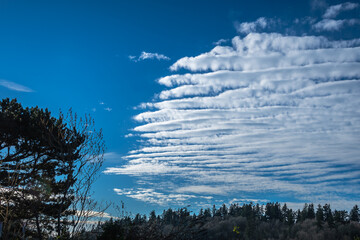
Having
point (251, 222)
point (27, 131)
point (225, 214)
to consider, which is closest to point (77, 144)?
point (27, 131)

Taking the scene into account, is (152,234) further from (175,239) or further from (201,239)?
(201,239)

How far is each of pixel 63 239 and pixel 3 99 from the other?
11270 millimetres

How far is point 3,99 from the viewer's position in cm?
1702

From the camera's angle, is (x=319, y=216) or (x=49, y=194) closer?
(x=49, y=194)

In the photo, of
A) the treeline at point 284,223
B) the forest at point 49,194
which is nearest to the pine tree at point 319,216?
the treeline at point 284,223

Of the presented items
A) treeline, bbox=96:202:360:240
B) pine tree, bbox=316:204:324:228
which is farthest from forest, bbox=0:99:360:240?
pine tree, bbox=316:204:324:228

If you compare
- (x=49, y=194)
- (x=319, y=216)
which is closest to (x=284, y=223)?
(x=319, y=216)

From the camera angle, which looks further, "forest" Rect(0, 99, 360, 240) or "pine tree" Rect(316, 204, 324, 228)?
"pine tree" Rect(316, 204, 324, 228)

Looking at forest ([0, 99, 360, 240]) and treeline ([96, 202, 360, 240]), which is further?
treeline ([96, 202, 360, 240])

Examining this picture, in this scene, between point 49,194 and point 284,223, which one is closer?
point 49,194

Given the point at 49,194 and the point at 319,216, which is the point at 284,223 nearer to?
the point at 319,216

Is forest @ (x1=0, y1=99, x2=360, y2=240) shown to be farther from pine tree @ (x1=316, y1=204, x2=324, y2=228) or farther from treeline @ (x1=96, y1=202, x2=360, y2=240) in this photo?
pine tree @ (x1=316, y1=204, x2=324, y2=228)

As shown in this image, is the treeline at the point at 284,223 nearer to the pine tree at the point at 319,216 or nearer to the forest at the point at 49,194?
the pine tree at the point at 319,216

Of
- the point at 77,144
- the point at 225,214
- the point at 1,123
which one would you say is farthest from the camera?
the point at 225,214
